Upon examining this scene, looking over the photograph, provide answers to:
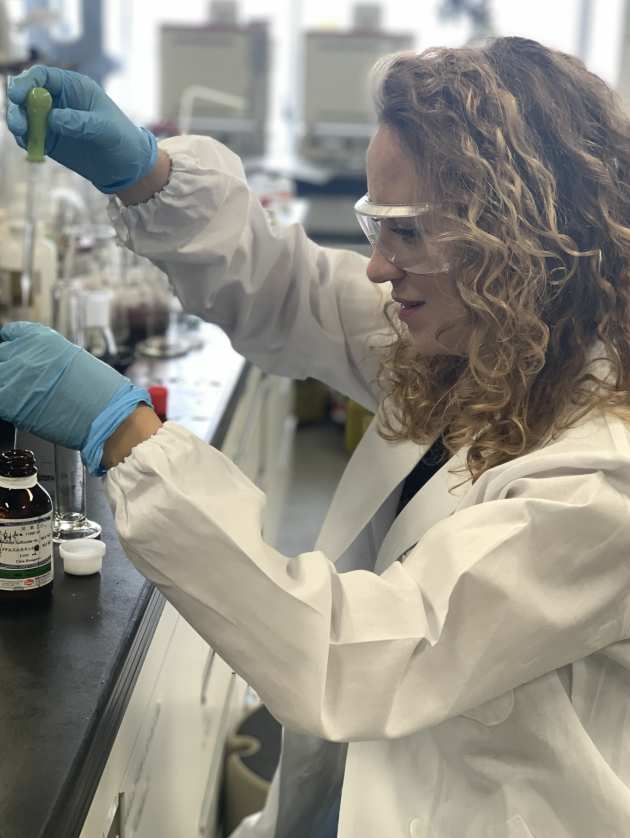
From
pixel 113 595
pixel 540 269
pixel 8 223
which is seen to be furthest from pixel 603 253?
pixel 8 223

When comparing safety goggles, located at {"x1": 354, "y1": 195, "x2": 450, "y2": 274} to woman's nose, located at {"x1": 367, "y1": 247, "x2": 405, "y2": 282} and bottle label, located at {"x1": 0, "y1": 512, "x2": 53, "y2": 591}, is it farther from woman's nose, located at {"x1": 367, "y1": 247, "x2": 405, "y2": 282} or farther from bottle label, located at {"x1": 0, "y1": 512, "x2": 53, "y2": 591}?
bottle label, located at {"x1": 0, "y1": 512, "x2": 53, "y2": 591}

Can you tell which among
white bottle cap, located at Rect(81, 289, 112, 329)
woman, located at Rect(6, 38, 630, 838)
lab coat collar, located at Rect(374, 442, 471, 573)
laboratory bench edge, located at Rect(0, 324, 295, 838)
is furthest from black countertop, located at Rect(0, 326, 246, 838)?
white bottle cap, located at Rect(81, 289, 112, 329)

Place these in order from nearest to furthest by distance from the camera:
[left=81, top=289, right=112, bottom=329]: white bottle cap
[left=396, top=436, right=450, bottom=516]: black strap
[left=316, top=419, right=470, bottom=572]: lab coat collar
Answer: [left=316, top=419, right=470, bottom=572]: lab coat collar → [left=396, top=436, right=450, bottom=516]: black strap → [left=81, top=289, right=112, bottom=329]: white bottle cap

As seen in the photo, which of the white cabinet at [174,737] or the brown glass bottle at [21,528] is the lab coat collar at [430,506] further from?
the brown glass bottle at [21,528]

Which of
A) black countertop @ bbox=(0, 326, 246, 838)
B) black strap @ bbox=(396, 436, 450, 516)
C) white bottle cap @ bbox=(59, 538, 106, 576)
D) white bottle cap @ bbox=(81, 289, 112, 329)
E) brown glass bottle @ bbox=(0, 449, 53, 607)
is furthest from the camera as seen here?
white bottle cap @ bbox=(81, 289, 112, 329)

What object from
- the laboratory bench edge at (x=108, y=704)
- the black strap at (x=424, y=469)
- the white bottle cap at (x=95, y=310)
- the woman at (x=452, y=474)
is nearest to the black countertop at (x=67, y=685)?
the laboratory bench edge at (x=108, y=704)

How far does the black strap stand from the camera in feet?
4.75

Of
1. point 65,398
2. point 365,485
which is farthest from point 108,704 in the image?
point 365,485

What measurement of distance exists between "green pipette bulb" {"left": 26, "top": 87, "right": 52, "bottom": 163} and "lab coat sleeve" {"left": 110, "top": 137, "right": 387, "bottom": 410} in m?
0.22

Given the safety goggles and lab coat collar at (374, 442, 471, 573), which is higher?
the safety goggles

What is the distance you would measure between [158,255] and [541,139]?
0.58 m

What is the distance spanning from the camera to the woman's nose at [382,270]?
4.16 feet

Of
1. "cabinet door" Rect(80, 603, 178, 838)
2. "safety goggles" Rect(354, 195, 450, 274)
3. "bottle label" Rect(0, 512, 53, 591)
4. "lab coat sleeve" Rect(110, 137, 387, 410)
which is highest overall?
"safety goggles" Rect(354, 195, 450, 274)

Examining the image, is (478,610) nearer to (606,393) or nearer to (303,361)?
(606,393)
